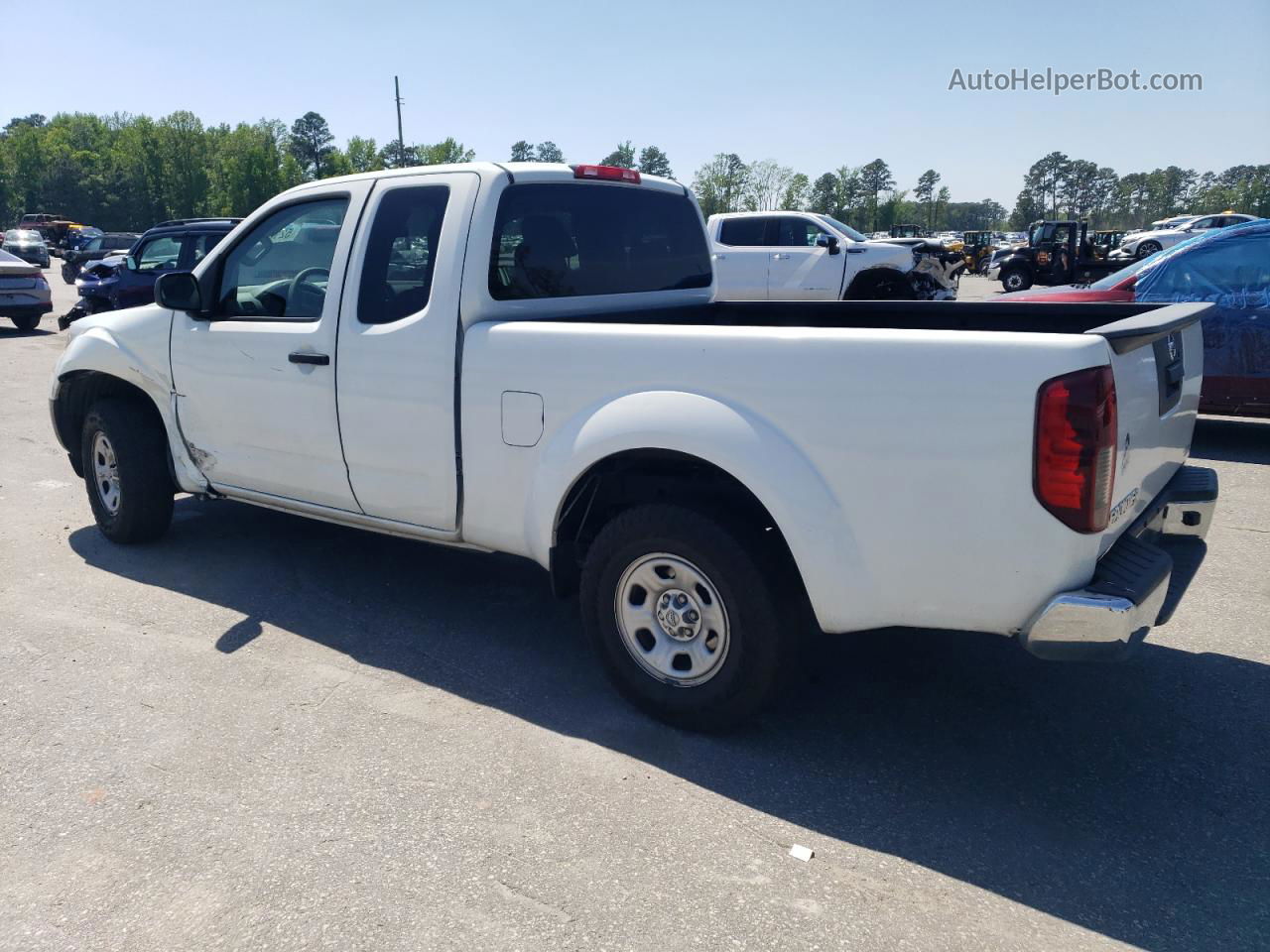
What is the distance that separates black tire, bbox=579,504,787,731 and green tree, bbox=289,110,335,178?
132 m

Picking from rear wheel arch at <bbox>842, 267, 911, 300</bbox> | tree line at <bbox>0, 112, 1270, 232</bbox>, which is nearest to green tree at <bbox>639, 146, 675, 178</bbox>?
tree line at <bbox>0, 112, 1270, 232</bbox>

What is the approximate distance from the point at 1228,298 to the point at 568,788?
22.9ft

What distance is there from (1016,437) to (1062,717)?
1460 millimetres

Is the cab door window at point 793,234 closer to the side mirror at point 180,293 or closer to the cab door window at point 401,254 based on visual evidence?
the side mirror at point 180,293

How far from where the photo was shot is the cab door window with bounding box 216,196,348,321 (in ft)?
14.7

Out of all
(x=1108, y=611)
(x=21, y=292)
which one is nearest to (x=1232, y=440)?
(x=1108, y=611)

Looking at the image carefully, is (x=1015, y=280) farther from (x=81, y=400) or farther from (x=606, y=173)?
(x=81, y=400)

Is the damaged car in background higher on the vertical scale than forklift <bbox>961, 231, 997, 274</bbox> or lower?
higher

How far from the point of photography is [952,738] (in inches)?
136

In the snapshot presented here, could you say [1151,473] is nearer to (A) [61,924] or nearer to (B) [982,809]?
(B) [982,809]

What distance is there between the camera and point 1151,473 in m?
3.32

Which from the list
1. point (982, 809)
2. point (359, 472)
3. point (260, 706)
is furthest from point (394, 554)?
point (982, 809)

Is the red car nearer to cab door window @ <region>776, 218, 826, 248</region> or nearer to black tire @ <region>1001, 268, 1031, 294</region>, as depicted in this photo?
cab door window @ <region>776, 218, 826, 248</region>

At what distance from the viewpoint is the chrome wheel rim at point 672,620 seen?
3.32m
